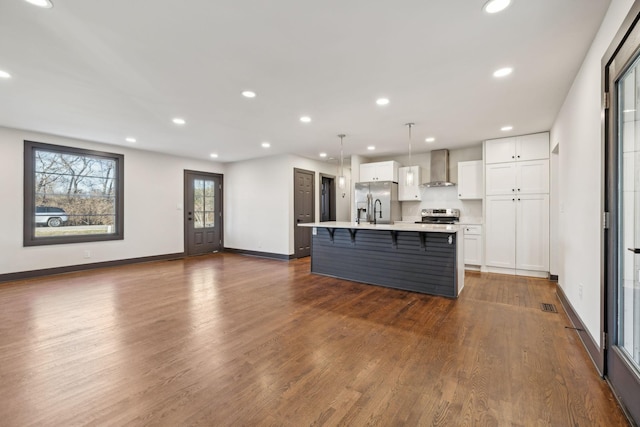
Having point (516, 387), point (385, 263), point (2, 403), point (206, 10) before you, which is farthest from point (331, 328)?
point (206, 10)

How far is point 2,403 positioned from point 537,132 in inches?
278

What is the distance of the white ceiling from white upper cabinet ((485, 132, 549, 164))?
1.17ft

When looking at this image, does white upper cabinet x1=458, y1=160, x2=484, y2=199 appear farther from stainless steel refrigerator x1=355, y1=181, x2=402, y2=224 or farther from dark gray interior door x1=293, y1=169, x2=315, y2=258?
dark gray interior door x1=293, y1=169, x2=315, y2=258

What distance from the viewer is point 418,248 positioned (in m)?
4.16

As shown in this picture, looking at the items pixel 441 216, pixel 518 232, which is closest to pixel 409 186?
pixel 441 216

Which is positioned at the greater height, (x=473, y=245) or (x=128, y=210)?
(x=128, y=210)

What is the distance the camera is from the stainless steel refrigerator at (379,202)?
6.52m

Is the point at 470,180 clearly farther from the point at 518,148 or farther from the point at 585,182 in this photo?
the point at 585,182

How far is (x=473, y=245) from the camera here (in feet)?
18.3

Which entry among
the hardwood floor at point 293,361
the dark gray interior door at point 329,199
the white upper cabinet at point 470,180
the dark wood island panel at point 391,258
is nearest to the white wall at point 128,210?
the hardwood floor at point 293,361

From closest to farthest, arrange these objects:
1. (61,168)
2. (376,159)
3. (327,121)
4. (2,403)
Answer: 1. (2,403)
2. (327,121)
3. (61,168)
4. (376,159)

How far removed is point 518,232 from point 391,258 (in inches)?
101

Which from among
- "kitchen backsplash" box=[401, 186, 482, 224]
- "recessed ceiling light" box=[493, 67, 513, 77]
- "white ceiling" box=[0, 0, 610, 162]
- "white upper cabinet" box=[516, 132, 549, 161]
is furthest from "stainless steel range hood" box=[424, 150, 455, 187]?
"recessed ceiling light" box=[493, 67, 513, 77]

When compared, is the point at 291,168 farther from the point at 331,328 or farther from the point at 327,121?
the point at 331,328
